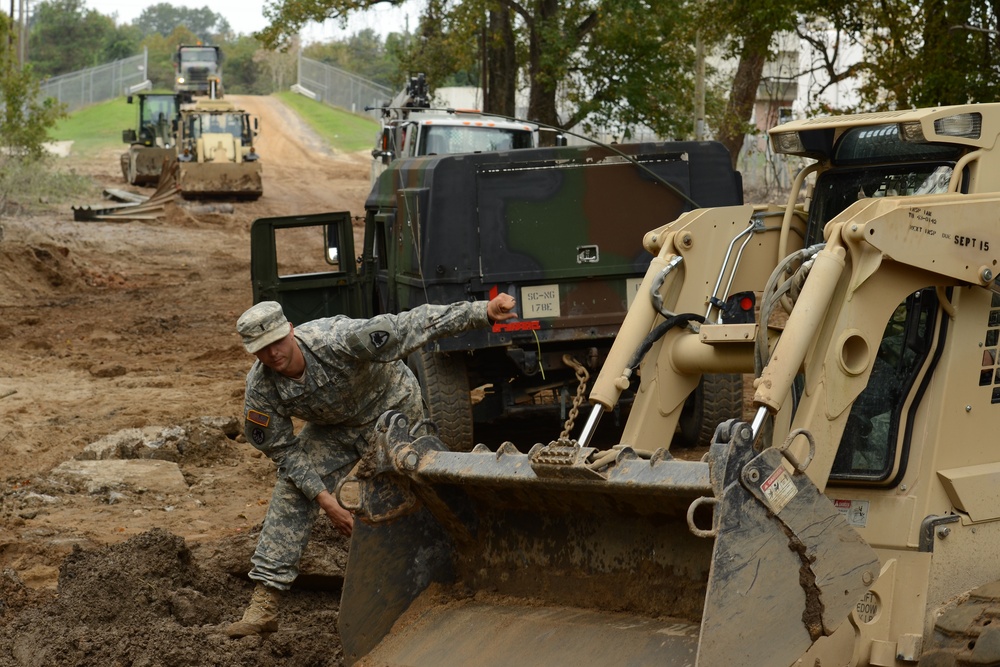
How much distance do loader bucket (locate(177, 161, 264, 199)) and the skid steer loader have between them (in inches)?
1106

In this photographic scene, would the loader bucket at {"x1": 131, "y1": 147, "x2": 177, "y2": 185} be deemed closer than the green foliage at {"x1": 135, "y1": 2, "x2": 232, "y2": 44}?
Yes

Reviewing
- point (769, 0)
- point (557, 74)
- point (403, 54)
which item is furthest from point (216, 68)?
point (769, 0)

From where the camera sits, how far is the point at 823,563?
13.5ft

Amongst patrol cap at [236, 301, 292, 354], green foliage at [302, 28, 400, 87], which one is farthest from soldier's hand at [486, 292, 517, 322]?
green foliage at [302, 28, 400, 87]

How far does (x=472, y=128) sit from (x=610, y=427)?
6600mm

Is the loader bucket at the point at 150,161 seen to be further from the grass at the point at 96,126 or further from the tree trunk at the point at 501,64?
the tree trunk at the point at 501,64

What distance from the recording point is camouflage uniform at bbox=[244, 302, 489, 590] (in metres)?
6.04

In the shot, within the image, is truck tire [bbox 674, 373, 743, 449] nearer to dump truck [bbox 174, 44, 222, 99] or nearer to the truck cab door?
the truck cab door

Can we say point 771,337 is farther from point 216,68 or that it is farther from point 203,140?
point 216,68

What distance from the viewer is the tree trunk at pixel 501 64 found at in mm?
24078

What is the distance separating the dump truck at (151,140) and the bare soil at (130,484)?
12.5 metres

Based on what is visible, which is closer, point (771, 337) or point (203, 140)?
point (771, 337)

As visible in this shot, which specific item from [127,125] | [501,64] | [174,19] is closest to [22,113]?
[501,64]

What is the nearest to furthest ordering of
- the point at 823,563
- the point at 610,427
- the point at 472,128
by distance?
the point at 823,563
the point at 610,427
the point at 472,128
